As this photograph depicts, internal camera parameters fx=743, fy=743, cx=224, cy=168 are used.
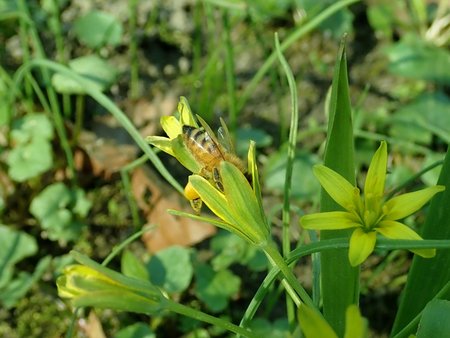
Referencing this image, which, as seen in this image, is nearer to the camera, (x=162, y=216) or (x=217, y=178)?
(x=217, y=178)

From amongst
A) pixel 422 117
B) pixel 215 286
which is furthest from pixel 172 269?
pixel 422 117

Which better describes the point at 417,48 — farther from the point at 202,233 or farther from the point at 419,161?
the point at 202,233

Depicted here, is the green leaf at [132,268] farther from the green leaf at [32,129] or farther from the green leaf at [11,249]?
the green leaf at [32,129]

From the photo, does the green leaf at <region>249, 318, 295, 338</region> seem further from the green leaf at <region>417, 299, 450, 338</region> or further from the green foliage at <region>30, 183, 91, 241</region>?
the green leaf at <region>417, 299, 450, 338</region>

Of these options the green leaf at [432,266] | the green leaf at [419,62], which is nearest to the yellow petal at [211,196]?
the green leaf at [432,266]

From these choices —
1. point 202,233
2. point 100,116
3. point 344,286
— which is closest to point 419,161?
point 202,233

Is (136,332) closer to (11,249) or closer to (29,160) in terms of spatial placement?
(11,249)

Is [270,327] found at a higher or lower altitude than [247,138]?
lower
